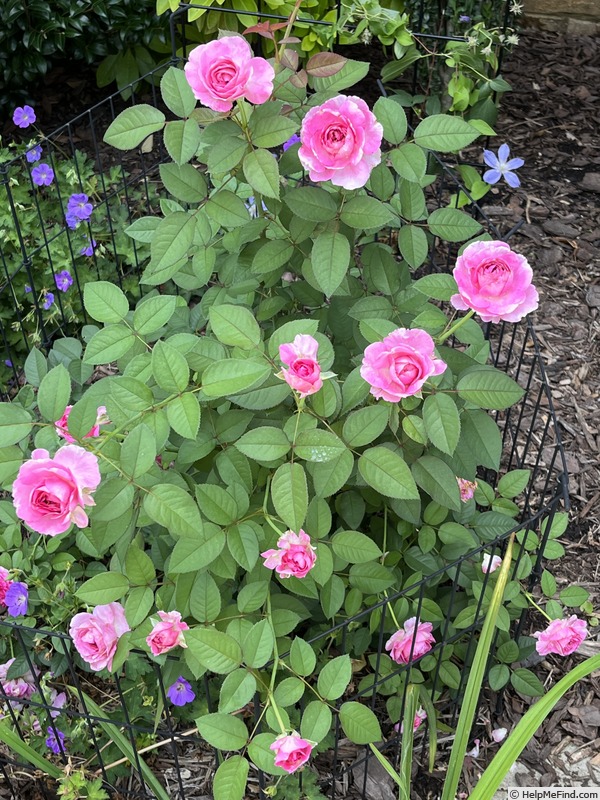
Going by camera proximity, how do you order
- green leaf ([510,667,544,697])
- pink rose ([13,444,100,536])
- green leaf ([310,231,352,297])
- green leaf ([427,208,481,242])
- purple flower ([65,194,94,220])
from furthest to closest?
purple flower ([65,194,94,220])
green leaf ([510,667,544,697])
green leaf ([427,208,481,242])
green leaf ([310,231,352,297])
pink rose ([13,444,100,536])

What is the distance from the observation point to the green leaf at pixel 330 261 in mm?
1365

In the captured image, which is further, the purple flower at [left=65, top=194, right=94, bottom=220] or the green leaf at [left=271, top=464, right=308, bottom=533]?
the purple flower at [left=65, top=194, right=94, bottom=220]

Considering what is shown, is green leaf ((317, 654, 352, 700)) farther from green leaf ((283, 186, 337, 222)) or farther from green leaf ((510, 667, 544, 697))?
green leaf ((283, 186, 337, 222))

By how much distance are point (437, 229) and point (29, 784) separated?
131 centimetres

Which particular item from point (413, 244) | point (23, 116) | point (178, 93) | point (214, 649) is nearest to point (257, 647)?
point (214, 649)

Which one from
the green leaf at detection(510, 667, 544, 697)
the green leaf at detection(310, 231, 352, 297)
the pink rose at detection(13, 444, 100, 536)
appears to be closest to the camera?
the pink rose at detection(13, 444, 100, 536)

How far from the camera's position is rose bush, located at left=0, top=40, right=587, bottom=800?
122cm

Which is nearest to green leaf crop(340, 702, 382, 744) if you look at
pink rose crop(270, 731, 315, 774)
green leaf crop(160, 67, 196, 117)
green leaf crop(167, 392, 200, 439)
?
pink rose crop(270, 731, 315, 774)

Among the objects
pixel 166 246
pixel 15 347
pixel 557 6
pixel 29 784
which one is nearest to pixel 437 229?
pixel 166 246

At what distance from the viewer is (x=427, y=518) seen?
65.1 inches

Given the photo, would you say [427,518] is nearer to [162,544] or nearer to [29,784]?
[162,544]

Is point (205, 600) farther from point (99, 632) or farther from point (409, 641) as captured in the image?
point (409, 641)

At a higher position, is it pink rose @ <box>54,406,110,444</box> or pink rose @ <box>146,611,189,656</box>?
pink rose @ <box>54,406,110,444</box>

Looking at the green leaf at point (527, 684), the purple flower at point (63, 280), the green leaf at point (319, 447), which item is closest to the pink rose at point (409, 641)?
the green leaf at point (527, 684)
